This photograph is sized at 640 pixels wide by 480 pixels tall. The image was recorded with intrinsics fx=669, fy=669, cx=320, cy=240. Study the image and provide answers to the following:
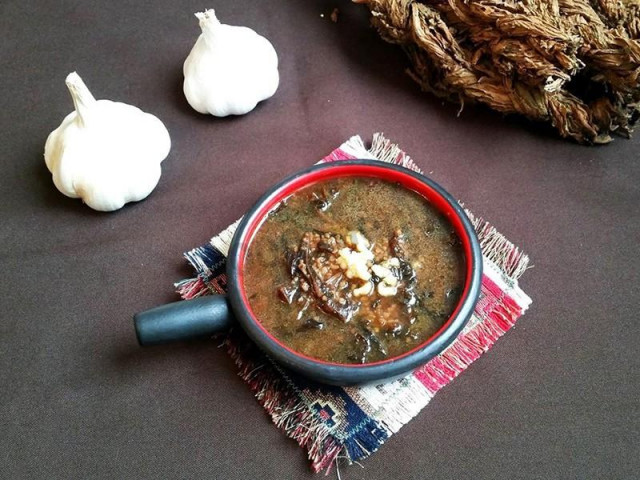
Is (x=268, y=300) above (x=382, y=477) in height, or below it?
above

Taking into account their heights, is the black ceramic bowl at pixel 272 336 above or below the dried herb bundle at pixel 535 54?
below

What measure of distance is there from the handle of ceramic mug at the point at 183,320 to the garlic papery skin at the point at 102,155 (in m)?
0.38

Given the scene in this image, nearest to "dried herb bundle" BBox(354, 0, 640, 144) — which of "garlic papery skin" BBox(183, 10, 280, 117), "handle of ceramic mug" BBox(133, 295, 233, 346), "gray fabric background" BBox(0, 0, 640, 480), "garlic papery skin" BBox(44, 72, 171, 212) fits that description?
"gray fabric background" BBox(0, 0, 640, 480)

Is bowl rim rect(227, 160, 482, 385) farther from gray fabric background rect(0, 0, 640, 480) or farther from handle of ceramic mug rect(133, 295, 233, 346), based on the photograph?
gray fabric background rect(0, 0, 640, 480)

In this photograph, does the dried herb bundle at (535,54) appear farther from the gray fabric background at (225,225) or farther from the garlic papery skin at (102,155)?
the garlic papery skin at (102,155)

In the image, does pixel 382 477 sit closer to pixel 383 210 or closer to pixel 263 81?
pixel 383 210

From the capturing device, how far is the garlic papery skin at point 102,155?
1367 mm

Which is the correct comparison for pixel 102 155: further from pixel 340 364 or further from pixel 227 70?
pixel 340 364

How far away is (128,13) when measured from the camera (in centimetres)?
179

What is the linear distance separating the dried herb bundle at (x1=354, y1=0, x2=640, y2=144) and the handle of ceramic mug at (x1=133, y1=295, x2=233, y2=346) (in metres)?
0.76

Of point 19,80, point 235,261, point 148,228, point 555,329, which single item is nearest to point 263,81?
point 148,228

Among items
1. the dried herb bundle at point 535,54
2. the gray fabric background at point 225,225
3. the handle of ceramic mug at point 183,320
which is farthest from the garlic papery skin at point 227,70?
the handle of ceramic mug at point 183,320

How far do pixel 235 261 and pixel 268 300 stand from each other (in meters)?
0.09

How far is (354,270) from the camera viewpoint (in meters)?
1.19
